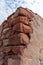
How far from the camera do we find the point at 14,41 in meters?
3.33

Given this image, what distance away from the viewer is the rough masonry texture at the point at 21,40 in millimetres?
3275

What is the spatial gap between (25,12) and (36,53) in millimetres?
611

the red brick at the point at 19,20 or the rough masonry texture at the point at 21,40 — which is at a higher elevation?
the red brick at the point at 19,20

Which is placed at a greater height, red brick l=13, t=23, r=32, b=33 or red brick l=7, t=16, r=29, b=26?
red brick l=7, t=16, r=29, b=26

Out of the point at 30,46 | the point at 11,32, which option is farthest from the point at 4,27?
the point at 30,46

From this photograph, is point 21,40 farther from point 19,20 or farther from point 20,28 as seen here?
point 19,20

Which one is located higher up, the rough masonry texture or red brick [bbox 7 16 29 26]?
red brick [bbox 7 16 29 26]

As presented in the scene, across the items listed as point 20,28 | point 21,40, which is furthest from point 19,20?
point 21,40

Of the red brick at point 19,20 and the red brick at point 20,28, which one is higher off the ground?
the red brick at point 19,20

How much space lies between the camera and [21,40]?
329cm

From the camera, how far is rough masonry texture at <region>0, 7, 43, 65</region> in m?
3.28

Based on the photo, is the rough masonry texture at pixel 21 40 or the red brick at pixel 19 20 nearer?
the rough masonry texture at pixel 21 40

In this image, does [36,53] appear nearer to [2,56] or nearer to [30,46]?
[30,46]

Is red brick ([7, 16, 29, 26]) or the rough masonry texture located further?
red brick ([7, 16, 29, 26])
